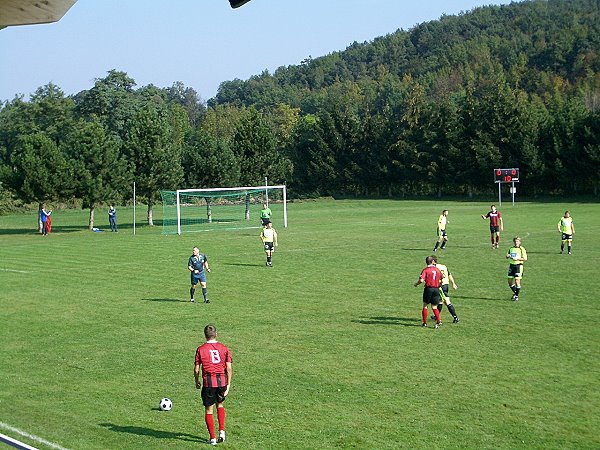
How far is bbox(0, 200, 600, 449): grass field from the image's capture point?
12344 millimetres

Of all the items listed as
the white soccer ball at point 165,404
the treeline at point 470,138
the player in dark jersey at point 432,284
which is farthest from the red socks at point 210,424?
the treeline at point 470,138

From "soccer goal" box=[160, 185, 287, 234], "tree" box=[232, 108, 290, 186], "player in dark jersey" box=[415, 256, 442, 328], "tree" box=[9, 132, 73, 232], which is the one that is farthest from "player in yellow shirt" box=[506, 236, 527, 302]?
"tree" box=[232, 108, 290, 186]

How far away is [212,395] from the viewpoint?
11.4 meters

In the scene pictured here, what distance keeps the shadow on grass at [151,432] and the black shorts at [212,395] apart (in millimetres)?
814

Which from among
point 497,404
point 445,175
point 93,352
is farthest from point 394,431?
point 445,175

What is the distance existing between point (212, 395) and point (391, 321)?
401 inches

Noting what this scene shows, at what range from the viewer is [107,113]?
112000 mm

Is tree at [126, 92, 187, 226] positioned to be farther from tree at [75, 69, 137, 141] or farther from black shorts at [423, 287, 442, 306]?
tree at [75, 69, 137, 141]

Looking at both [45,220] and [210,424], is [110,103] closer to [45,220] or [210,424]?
[45,220]

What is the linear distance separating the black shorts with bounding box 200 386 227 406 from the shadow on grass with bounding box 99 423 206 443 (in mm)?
814

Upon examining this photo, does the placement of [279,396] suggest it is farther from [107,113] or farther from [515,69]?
[515,69]

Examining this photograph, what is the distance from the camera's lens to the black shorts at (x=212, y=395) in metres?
11.4

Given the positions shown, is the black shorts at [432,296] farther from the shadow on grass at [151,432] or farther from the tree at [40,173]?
the tree at [40,173]

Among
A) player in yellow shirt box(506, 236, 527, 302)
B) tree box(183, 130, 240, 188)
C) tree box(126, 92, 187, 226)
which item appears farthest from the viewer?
tree box(183, 130, 240, 188)
